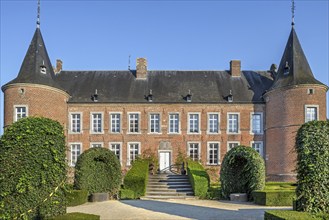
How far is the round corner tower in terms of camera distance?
80.3 ft

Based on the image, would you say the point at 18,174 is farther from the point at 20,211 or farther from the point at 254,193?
the point at 254,193

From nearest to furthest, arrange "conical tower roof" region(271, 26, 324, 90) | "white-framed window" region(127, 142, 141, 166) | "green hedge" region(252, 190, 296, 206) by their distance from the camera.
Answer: "green hedge" region(252, 190, 296, 206)
"conical tower roof" region(271, 26, 324, 90)
"white-framed window" region(127, 142, 141, 166)

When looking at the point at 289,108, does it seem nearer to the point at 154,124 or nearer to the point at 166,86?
the point at 166,86

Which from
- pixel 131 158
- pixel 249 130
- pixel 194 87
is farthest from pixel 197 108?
pixel 131 158

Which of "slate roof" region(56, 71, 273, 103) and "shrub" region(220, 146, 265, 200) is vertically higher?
"slate roof" region(56, 71, 273, 103)

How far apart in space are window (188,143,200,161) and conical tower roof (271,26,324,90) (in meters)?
6.49

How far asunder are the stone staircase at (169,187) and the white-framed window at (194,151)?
4959mm

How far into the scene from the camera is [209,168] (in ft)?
88.1

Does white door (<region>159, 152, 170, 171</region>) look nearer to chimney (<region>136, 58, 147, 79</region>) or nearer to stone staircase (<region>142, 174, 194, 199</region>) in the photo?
stone staircase (<region>142, 174, 194, 199</region>)

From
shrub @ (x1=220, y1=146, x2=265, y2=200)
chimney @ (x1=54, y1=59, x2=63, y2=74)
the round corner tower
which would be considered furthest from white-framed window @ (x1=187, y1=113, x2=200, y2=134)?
chimney @ (x1=54, y1=59, x2=63, y2=74)

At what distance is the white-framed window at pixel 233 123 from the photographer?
27484 millimetres

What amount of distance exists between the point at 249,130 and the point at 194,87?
498cm

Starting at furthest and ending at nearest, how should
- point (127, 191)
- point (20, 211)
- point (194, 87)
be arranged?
point (194, 87)
point (127, 191)
point (20, 211)

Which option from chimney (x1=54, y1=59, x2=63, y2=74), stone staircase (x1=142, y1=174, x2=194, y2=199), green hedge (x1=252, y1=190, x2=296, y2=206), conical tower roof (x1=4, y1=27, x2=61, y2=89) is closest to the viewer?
green hedge (x1=252, y1=190, x2=296, y2=206)
